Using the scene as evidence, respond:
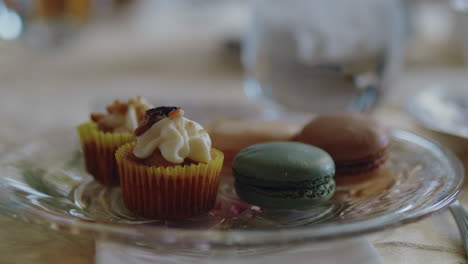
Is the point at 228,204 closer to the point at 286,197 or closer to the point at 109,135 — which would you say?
the point at 286,197

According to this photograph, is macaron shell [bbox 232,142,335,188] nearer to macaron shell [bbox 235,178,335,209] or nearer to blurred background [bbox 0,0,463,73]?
macaron shell [bbox 235,178,335,209]

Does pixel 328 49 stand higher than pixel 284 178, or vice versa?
pixel 328 49

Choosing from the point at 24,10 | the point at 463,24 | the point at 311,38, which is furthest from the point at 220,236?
the point at 24,10

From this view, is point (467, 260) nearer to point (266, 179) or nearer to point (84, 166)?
point (266, 179)

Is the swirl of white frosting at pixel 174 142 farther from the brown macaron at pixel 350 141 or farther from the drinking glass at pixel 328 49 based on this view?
the drinking glass at pixel 328 49

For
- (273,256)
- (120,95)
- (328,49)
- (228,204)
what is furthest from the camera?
(120,95)

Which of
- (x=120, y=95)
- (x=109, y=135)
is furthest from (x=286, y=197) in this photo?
(x=120, y=95)

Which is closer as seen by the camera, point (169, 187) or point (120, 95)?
point (169, 187)
